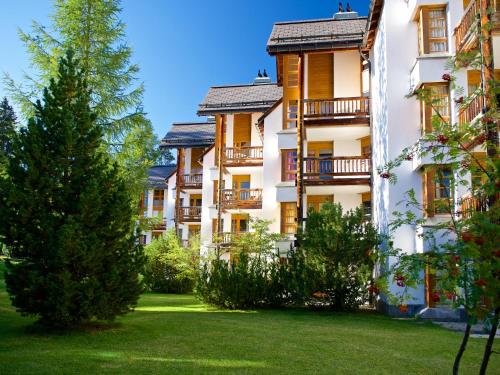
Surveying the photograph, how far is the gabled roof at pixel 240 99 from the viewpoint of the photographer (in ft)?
94.7

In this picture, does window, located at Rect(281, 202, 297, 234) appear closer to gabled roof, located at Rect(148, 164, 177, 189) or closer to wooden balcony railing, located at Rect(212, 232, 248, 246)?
wooden balcony railing, located at Rect(212, 232, 248, 246)

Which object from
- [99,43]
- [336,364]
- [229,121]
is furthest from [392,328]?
[229,121]

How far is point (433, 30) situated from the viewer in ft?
52.5

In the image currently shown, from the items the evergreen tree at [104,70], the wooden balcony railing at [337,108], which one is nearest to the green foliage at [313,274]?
the evergreen tree at [104,70]

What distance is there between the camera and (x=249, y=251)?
23172 millimetres

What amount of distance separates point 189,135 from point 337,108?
55.9ft

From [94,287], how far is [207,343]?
2.57 meters

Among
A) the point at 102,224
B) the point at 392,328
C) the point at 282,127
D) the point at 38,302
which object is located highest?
the point at 282,127

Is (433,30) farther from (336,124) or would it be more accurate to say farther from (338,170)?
(338,170)

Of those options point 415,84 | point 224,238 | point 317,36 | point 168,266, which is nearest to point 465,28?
point 415,84

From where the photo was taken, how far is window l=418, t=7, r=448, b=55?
15852 mm

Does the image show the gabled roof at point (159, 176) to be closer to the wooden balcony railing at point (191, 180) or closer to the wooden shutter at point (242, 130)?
the wooden balcony railing at point (191, 180)

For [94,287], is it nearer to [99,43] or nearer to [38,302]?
[38,302]

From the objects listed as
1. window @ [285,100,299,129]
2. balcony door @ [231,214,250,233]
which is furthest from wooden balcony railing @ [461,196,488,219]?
balcony door @ [231,214,250,233]
